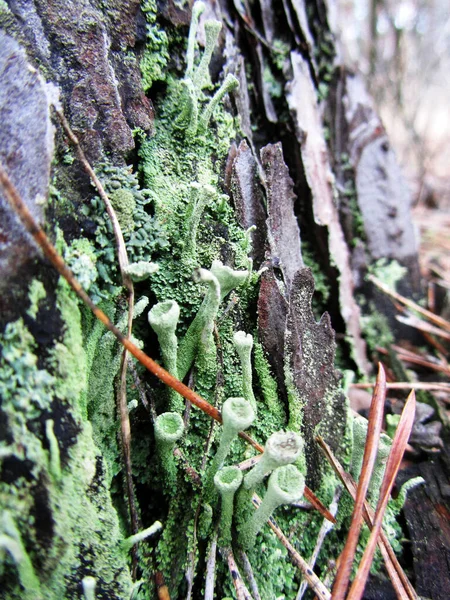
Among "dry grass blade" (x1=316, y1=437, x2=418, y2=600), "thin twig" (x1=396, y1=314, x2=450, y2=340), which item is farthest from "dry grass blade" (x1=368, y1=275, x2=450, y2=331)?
"dry grass blade" (x1=316, y1=437, x2=418, y2=600)

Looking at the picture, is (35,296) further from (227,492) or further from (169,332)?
(227,492)

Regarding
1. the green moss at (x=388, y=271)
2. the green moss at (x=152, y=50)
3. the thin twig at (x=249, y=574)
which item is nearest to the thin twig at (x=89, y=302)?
the thin twig at (x=249, y=574)

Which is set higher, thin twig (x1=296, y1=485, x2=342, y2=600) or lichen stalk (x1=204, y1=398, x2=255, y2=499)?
lichen stalk (x1=204, y1=398, x2=255, y2=499)

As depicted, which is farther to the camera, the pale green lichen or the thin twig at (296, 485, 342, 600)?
the thin twig at (296, 485, 342, 600)

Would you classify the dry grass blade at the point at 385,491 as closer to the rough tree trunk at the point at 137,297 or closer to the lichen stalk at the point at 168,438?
the rough tree trunk at the point at 137,297

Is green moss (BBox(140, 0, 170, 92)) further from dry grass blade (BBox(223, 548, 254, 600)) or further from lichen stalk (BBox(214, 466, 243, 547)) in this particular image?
dry grass blade (BBox(223, 548, 254, 600))

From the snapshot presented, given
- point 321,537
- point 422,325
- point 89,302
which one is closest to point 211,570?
point 321,537
